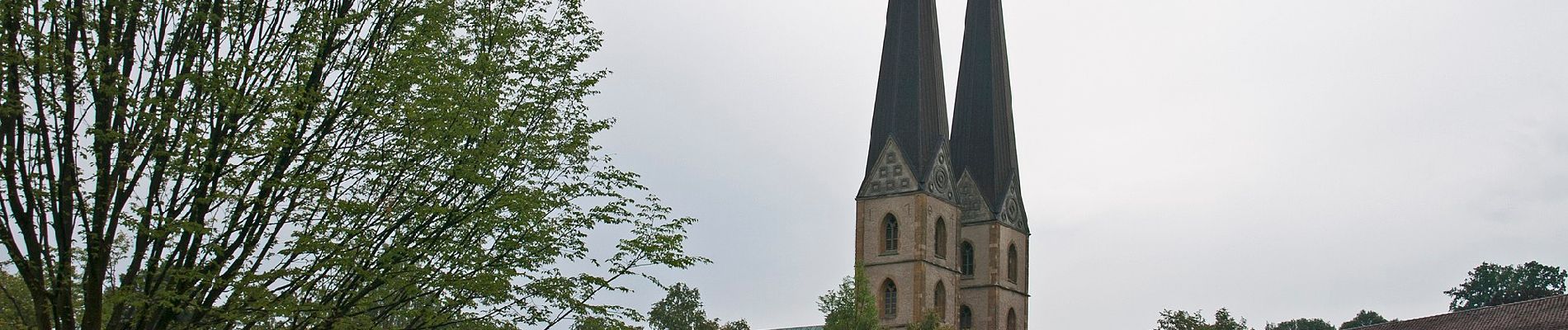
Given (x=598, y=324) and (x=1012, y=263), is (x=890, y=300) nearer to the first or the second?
(x=1012, y=263)

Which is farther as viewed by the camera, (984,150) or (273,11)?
(984,150)

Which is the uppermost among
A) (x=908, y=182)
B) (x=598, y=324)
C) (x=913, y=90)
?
(x=913, y=90)

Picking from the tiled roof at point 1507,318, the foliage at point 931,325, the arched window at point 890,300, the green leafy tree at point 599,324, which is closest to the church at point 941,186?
the arched window at point 890,300

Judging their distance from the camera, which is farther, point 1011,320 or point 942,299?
point 1011,320

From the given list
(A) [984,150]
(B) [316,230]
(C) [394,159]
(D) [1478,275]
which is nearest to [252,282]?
(B) [316,230]

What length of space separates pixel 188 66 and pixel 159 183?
3.48ft

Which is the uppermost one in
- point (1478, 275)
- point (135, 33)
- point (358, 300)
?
point (1478, 275)

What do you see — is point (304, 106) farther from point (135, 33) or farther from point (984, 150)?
point (984, 150)

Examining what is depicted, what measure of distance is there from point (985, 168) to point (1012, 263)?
4.50 meters

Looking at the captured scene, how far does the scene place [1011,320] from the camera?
3051 inches

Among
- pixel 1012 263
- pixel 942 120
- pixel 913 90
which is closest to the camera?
pixel 913 90

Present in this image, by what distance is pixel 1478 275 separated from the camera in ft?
314

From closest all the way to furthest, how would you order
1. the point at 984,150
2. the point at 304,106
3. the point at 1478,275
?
the point at 304,106, the point at 984,150, the point at 1478,275

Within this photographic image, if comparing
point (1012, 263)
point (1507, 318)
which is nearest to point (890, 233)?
point (1012, 263)
